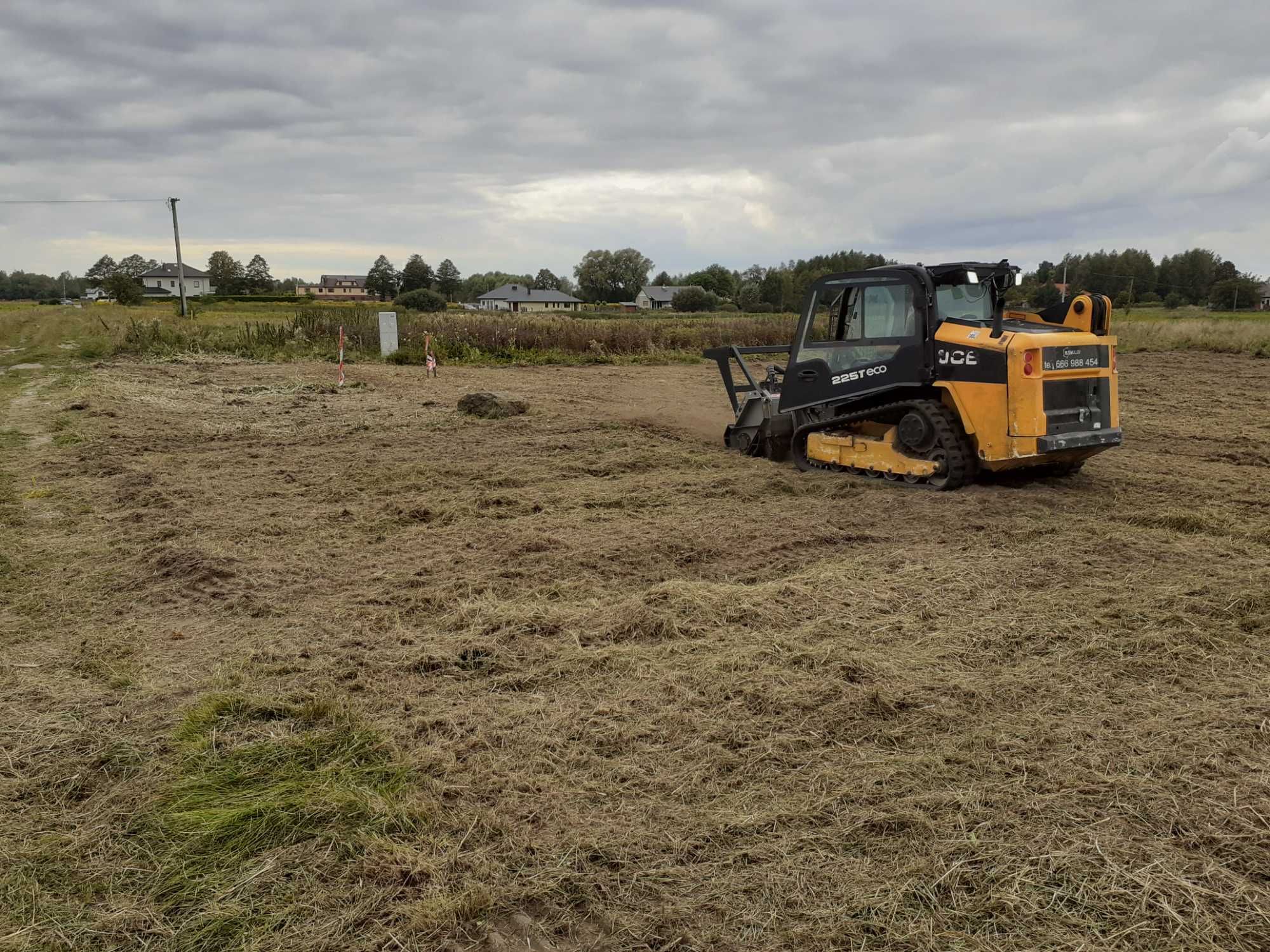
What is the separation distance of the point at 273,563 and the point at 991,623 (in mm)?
4824

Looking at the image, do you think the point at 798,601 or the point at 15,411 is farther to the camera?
the point at 15,411

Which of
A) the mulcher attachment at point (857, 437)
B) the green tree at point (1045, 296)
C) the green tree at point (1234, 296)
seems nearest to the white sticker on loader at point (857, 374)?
the mulcher attachment at point (857, 437)

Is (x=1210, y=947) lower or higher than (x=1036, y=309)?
lower

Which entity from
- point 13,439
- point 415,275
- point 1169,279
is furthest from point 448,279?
point 13,439

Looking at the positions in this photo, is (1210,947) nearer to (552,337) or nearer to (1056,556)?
(1056,556)

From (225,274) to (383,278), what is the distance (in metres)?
15.0

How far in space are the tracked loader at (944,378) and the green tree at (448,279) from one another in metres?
93.1

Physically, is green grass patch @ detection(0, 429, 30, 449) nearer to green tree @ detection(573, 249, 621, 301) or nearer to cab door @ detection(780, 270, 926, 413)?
cab door @ detection(780, 270, 926, 413)

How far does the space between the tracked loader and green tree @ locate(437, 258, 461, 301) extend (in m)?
93.1

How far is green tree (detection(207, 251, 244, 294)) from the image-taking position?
3482 inches

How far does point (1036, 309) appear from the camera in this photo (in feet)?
31.7

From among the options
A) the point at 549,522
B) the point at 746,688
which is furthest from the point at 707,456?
the point at 746,688

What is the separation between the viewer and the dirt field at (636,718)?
2.87 metres

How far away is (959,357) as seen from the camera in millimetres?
8297
